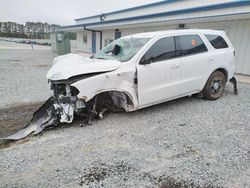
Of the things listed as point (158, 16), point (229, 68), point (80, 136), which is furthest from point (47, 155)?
point (158, 16)

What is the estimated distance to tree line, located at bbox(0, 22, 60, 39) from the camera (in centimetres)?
7540

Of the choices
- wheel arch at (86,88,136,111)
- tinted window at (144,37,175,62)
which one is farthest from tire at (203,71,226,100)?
wheel arch at (86,88,136,111)

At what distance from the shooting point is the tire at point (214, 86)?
510cm

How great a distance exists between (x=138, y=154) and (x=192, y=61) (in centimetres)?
275

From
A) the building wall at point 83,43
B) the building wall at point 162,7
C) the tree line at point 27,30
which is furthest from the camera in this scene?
the tree line at point 27,30

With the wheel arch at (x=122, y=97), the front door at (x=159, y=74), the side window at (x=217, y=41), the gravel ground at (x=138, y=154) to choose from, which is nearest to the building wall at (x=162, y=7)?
the side window at (x=217, y=41)

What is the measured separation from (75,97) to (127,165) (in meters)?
1.59

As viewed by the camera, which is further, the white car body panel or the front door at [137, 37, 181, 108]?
the front door at [137, 37, 181, 108]

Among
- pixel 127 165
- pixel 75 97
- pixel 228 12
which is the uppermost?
pixel 228 12

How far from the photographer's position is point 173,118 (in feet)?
13.8

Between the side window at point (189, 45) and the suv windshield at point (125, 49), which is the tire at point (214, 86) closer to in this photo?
the side window at point (189, 45)

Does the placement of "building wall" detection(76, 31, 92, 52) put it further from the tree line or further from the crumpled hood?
the tree line

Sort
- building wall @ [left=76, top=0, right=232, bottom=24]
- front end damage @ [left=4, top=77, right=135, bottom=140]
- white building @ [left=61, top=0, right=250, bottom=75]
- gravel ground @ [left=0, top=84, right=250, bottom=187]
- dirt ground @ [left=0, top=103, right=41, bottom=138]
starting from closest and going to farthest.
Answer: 1. gravel ground @ [left=0, top=84, right=250, bottom=187]
2. front end damage @ [left=4, top=77, right=135, bottom=140]
3. dirt ground @ [left=0, top=103, right=41, bottom=138]
4. white building @ [left=61, top=0, right=250, bottom=75]
5. building wall @ [left=76, top=0, right=232, bottom=24]

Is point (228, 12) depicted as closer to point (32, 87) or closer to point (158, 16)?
point (158, 16)
